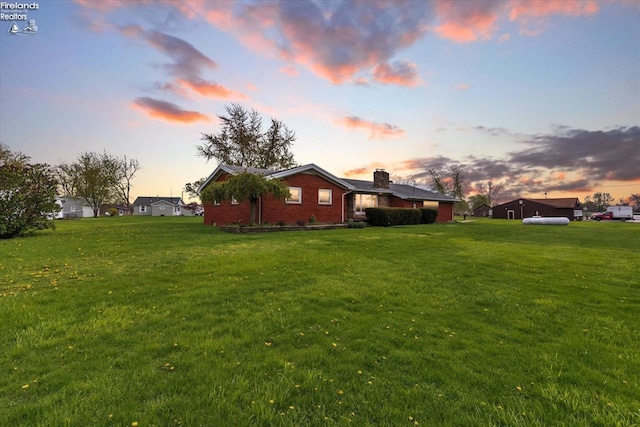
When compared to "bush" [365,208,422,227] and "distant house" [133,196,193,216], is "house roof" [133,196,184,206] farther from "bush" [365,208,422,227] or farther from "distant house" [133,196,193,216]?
"bush" [365,208,422,227]

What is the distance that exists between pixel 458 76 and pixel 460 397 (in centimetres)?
1890

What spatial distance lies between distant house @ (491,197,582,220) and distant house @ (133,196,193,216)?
83.6 m

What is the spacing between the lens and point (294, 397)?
273cm

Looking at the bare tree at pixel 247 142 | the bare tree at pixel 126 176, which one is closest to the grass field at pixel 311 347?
the bare tree at pixel 247 142

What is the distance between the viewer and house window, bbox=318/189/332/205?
→ 22656mm

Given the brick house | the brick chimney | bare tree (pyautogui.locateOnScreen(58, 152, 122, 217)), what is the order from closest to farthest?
the brick house
the brick chimney
bare tree (pyautogui.locateOnScreen(58, 152, 122, 217))

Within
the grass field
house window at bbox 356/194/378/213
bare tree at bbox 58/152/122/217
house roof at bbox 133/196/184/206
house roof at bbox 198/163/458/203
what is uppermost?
bare tree at bbox 58/152/122/217

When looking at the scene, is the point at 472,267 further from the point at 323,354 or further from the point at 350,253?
the point at 323,354

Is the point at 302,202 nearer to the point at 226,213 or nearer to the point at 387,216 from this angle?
the point at 226,213

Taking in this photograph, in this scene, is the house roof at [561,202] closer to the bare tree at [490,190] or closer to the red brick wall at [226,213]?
the bare tree at [490,190]

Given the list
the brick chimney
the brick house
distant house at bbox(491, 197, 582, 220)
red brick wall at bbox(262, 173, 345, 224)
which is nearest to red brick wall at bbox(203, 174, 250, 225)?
the brick house

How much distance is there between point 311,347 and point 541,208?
258ft

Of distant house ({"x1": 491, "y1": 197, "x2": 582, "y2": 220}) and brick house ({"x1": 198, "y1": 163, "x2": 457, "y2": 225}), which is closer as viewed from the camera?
brick house ({"x1": 198, "y1": 163, "x2": 457, "y2": 225})

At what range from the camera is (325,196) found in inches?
906
